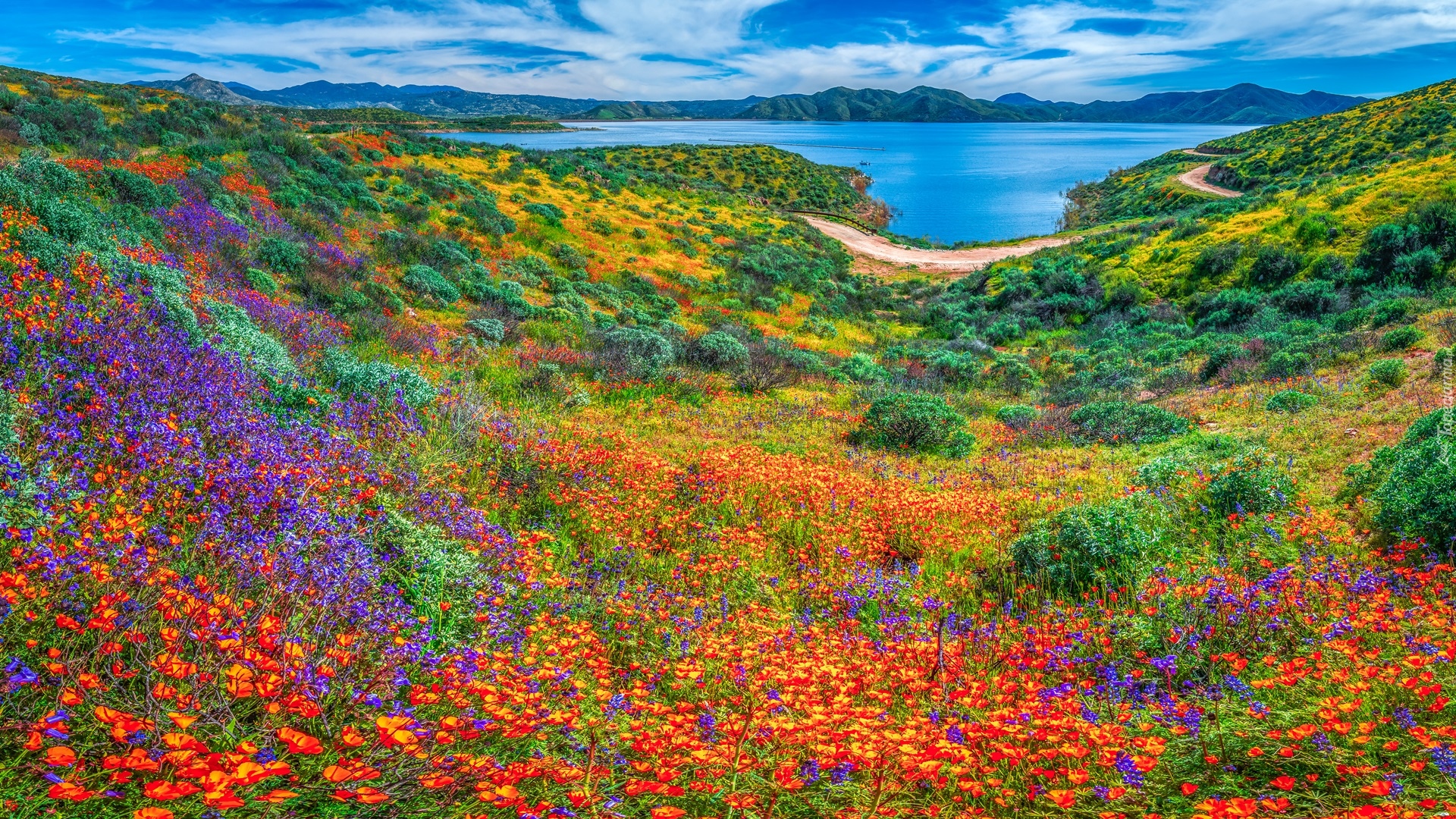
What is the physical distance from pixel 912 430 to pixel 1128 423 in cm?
335

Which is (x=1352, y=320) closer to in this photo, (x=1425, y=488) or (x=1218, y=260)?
(x=1218, y=260)

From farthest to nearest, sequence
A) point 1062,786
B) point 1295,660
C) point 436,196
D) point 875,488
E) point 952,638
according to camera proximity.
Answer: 1. point 436,196
2. point 875,488
3. point 952,638
4. point 1295,660
5. point 1062,786

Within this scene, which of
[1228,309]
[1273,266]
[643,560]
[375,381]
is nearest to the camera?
[643,560]

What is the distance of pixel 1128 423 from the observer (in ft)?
33.6

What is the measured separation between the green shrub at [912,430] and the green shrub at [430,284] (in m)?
10.3

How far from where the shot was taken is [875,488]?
7906 mm

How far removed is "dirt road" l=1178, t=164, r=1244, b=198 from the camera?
50844 millimetres

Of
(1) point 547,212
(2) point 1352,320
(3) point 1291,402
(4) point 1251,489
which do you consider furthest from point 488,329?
(2) point 1352,320

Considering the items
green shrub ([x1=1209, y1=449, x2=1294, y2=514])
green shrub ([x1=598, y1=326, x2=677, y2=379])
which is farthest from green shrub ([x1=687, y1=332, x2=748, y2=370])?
green shrub ([x1=1209, y1=449, x2=1294, y2=514])

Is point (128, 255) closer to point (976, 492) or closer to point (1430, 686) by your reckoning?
point (976, 492)

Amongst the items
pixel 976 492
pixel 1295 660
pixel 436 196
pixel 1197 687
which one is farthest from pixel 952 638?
pixel 436 196

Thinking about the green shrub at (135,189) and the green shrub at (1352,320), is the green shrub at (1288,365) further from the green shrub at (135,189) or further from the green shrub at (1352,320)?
the green shrub at (135,189)

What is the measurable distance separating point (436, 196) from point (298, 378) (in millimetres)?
20921

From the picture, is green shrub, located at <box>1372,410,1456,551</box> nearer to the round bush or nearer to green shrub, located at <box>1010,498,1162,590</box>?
green shrub, located at <box>1010,498,1162,590</box>
